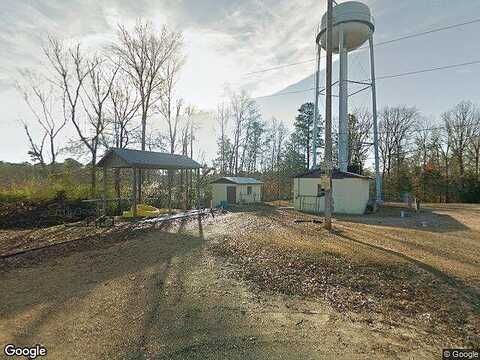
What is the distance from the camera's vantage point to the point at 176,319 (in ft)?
12.0

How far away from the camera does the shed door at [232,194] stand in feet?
78.8

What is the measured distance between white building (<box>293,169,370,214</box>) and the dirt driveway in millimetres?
13005

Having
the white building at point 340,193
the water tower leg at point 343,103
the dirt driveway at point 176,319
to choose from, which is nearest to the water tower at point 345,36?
the water tower leg at point 343,103

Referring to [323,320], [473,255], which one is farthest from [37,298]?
[473,255]

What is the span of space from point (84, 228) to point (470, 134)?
40819 mm

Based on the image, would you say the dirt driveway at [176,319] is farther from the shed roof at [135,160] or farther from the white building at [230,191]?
the white building at [230,191]

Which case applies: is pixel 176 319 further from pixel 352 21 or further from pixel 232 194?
pixel 352 21

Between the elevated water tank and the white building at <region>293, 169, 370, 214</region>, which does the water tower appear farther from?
the white building at <region>293, 169, 370, 214</region>

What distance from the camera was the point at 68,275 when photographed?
562 cm

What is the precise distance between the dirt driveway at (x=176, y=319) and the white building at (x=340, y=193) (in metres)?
13.0

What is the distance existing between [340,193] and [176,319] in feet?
52.8

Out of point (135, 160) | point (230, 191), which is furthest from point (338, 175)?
point (135, 160)

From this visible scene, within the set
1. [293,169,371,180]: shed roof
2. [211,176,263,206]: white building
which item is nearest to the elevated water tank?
[293,169,371,180]: shed roof

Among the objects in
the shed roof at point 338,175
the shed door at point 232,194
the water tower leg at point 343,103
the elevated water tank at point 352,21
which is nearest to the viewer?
the shed roof at point 338,175
